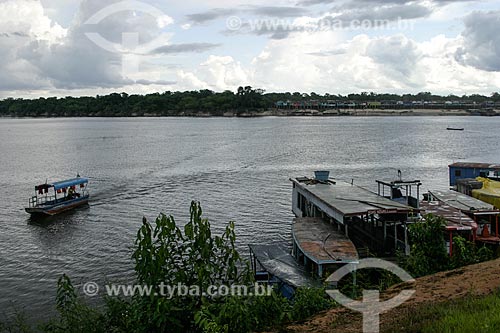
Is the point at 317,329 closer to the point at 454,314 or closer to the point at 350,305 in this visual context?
the point at 350,305

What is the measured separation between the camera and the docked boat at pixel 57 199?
39356mm

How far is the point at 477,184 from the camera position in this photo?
3278 centimetres

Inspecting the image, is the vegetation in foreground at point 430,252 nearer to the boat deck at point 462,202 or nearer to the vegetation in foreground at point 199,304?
the vegetation in foreground at point 199,304

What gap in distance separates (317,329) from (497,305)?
3.92m

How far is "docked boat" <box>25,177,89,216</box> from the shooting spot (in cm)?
3936

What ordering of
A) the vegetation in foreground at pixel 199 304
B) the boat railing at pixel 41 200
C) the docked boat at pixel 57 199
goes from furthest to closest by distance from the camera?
the boat railing at pixel 41 200 < the docked boat at pixel 57 199 < the vegetation in foreground at pixel 199 304

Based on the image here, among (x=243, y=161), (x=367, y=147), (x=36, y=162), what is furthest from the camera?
(x=367, y=147)

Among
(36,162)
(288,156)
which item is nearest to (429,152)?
(288,156)

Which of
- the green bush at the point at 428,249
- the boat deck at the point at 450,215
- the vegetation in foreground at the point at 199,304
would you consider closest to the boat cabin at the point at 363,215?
the boat deck at the point at 450,215

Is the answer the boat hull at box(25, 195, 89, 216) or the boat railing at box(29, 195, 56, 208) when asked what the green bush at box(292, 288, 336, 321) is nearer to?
the boat hull at box(25, 195, 89, 216)

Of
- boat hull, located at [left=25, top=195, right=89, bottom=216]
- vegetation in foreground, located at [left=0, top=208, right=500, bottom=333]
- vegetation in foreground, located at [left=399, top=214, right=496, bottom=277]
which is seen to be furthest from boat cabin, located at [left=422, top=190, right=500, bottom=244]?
boat hull, located at [left=25, top=195, right=89, bottom=216]

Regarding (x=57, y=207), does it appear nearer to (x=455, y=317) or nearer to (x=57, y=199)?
(x=57, y=199)

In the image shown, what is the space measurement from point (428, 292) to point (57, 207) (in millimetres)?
33012

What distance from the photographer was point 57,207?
40594mm
